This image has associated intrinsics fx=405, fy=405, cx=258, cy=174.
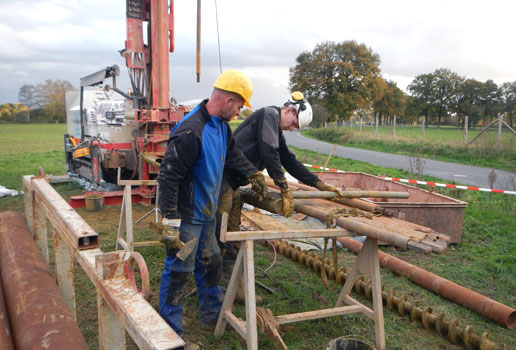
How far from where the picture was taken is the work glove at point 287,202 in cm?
331

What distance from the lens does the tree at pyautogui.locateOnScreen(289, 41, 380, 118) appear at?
35.8m

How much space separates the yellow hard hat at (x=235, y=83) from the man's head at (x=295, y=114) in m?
1.08

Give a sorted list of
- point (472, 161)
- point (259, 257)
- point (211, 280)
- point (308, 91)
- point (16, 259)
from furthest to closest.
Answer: point (308, 91) < point (472, 161) < point (259, 257) < point (211, 280) < point (16, 259)

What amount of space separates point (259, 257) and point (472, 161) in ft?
39.6

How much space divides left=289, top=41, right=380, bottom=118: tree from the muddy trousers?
33.3m

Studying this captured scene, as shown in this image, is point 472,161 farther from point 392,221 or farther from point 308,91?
point 308,91

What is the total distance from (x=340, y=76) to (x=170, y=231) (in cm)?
3551

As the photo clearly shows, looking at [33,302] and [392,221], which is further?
[392,221]

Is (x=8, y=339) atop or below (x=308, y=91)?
below

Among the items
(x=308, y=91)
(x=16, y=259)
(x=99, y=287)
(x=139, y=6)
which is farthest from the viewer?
(x=308, y=91)

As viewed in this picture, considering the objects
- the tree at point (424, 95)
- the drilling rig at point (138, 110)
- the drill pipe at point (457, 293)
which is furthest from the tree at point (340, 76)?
the drill pipe at point (457, 293)

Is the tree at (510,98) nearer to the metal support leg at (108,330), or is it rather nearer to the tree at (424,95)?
the tree at (424,95)

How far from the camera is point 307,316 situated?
10.5 feet

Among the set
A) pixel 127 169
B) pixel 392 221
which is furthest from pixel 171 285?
pixel 127 169
